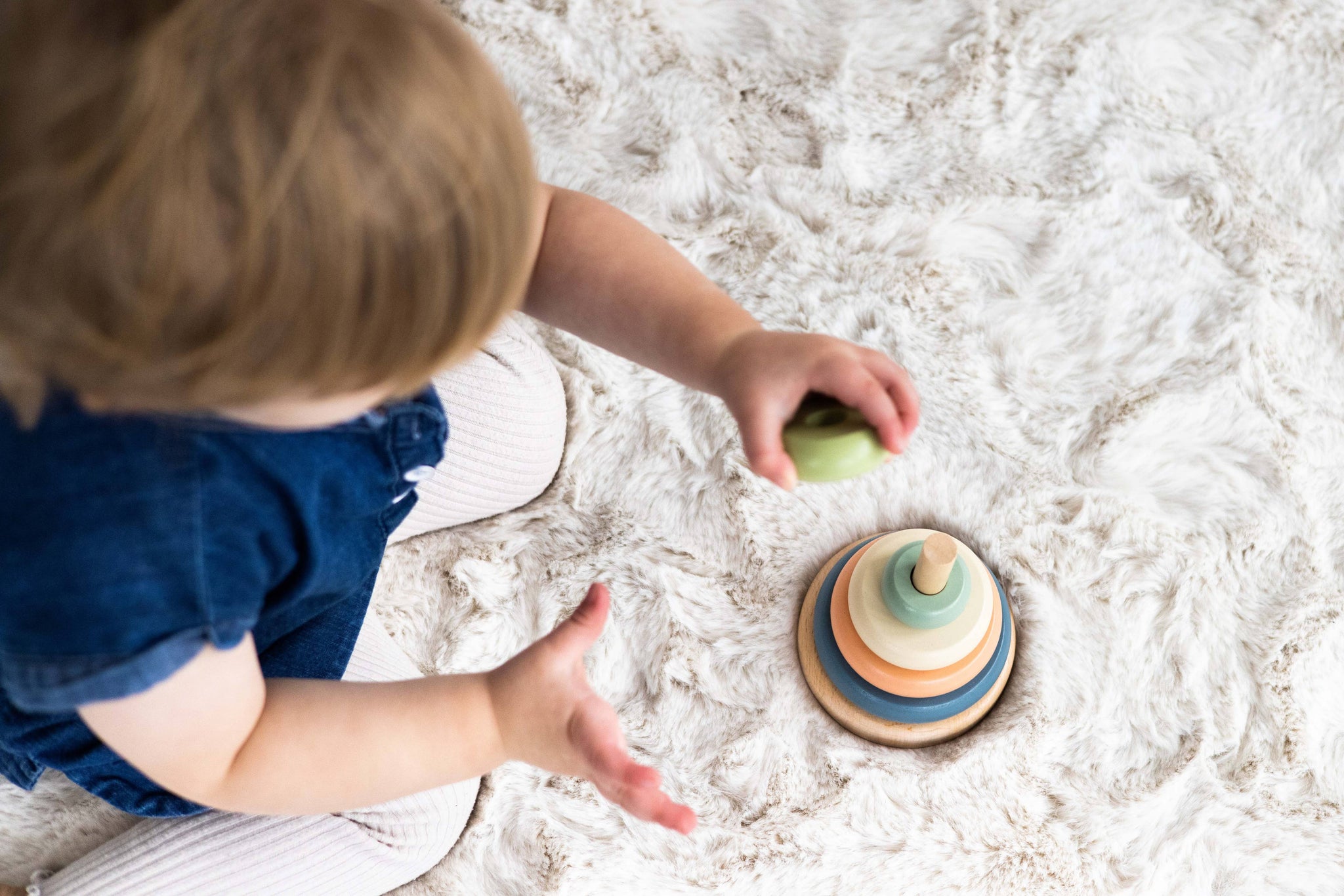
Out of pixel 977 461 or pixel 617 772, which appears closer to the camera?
pixel 617 772

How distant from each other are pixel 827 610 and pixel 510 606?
203 millimetres

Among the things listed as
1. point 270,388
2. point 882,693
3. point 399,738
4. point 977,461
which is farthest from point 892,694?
point 270,388

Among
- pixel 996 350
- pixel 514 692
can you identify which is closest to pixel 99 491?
pixel 514 692

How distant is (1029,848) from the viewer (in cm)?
56

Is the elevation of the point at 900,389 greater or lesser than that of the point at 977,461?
greater

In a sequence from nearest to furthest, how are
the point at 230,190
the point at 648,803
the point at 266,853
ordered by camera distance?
1. the point at 230,190
2. the point at 648,803
3. the point at 266,853

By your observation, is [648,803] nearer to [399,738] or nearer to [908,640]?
[399,738]

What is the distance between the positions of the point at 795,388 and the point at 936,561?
0.15m

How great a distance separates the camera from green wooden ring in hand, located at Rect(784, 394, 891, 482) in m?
0.39

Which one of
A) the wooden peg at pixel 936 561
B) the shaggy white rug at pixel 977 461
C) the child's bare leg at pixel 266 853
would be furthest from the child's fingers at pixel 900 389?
the child's bare leg at pixel 266 853

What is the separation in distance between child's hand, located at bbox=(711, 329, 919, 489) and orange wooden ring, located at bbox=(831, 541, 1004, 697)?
0.19 m

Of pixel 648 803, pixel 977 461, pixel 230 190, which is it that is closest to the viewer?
pixel 230 190

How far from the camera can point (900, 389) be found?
423mm

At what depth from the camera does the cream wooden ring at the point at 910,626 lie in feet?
1.78
